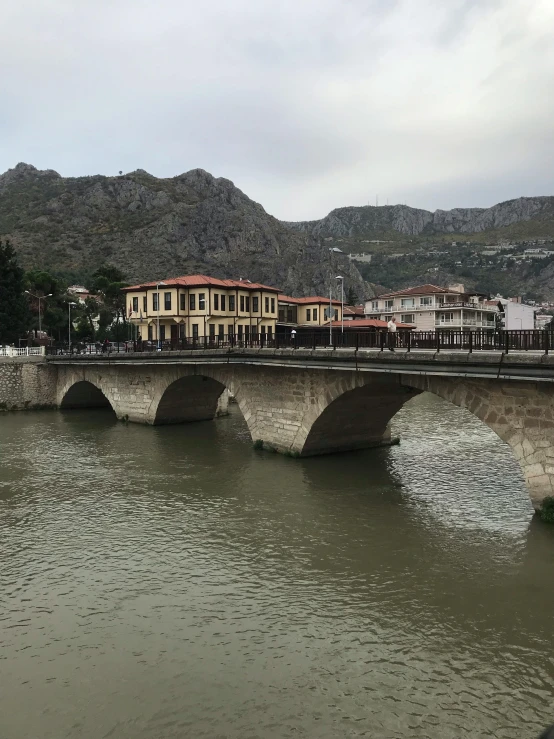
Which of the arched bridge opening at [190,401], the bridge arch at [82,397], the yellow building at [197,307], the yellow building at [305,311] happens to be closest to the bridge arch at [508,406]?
the arched bridge opening at [190,401]

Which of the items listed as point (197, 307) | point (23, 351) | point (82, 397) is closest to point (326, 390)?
point (197, 307)

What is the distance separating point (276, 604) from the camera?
14.3 m

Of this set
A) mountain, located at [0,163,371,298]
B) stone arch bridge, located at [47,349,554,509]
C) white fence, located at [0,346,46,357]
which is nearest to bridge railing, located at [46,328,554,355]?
stone arch bridge, located at [47,349,554,509]

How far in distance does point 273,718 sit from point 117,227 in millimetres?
144444

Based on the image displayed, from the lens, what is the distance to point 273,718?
10.1 meters

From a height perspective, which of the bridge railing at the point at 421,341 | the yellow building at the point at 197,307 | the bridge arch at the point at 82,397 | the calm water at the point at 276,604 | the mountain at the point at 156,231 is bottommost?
the calm water at the point at 276,604

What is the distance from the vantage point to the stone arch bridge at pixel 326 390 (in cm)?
1809

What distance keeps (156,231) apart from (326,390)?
124814mm

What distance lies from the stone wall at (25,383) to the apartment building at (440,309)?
158 feet

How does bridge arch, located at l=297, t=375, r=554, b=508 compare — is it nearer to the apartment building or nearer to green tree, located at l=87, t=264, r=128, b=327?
the apartment building

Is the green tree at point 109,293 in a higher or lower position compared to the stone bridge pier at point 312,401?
higher

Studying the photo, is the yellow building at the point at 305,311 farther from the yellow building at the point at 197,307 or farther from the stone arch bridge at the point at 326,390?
the stone arch bridge at the point at 326,390

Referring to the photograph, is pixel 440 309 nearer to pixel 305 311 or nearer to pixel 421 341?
pixel 305 311

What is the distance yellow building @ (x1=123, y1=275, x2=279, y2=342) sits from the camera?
5103cm
